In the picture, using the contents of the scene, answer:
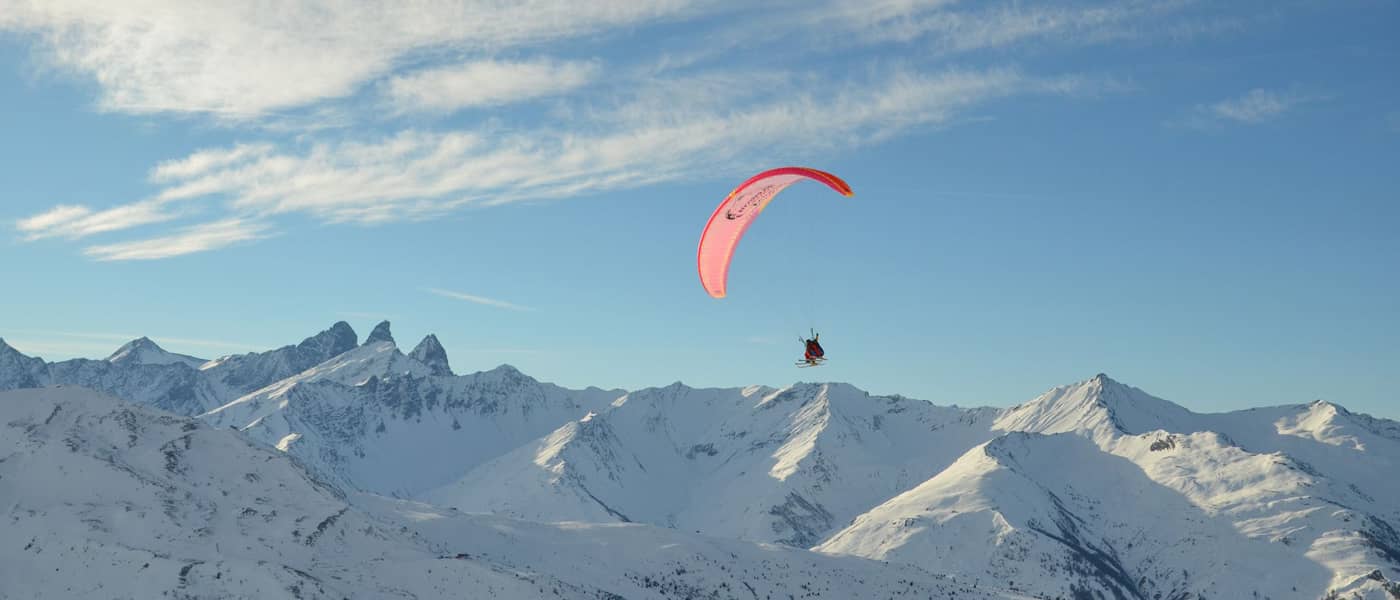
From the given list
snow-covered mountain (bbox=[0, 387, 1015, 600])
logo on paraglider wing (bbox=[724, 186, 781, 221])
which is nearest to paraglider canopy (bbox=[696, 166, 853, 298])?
logo on paraglider wing (bbox=[724, 186, 781, 221])

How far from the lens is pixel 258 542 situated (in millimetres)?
104438

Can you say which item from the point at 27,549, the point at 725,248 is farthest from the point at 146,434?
the point at 725,248

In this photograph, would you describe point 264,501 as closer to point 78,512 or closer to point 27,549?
point 78,512

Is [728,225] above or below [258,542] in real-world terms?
above

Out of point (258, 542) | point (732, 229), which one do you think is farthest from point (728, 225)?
point (258, 542)

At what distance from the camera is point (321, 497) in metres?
125

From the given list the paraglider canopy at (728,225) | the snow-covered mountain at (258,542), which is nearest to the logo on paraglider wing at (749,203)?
the paraglider canopy at (728,225)

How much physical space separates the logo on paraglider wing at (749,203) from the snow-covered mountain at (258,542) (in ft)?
143

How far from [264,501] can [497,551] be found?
31.7 metres

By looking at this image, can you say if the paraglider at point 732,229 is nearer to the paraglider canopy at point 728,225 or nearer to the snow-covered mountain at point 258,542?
the paraglider canopy at point 728,225

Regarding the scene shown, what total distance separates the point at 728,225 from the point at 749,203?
2.21m

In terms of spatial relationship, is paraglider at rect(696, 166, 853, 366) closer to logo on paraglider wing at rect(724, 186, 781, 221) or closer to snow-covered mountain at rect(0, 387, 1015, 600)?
logo on paraglider wing at rect(724, 186, 781, 221)

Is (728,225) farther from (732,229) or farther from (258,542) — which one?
(258,542)

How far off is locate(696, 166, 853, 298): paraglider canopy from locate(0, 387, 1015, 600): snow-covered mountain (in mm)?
38762
